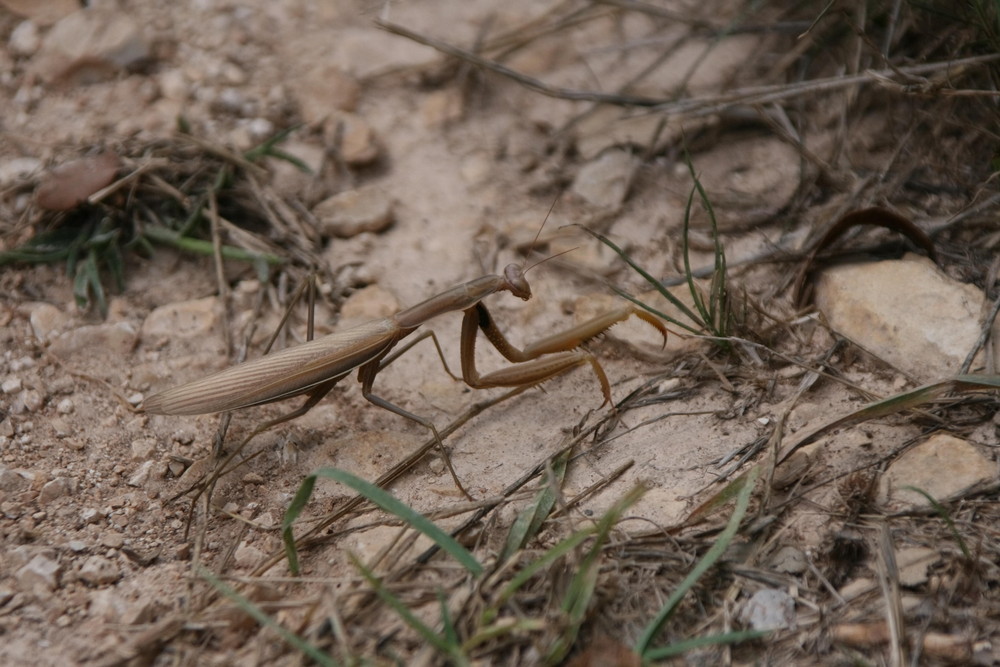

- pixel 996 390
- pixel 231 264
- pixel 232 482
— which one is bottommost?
pixel 232 482

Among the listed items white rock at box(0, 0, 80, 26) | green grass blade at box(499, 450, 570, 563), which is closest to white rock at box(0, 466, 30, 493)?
green grass blade at box(499, 450, 570, 563)

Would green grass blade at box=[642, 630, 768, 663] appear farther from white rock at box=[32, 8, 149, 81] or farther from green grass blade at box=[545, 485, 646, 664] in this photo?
white rock at box=[32, 8, 149, 81]

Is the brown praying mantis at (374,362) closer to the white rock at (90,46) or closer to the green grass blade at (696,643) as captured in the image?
Result: the green grass blade at (696,643)

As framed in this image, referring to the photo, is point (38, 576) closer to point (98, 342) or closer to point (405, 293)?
point (98, 342)

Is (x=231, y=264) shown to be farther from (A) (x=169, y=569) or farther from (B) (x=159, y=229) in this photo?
(A) (x=169, y=569)

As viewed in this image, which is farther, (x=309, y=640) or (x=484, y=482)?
(x=484, y=482)

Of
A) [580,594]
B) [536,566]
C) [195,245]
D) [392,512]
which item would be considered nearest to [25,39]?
[195,245]

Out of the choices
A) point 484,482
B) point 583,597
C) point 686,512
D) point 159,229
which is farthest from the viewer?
point 159,229

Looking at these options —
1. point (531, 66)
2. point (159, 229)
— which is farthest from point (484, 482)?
point (531, 66)
